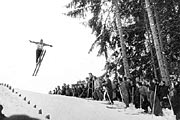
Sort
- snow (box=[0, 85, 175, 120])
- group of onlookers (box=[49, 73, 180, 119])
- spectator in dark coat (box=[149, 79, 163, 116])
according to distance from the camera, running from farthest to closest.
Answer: spectator in dark coat (box=[149, 79, 163, 116]) < group of onlookers (box=[49, 73, 180, 119]) < snow (box=[0, 85, 175, 120])

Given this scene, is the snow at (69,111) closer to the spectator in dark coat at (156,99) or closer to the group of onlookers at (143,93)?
the spectator in dark coat at (156,99)

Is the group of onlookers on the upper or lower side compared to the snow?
upper

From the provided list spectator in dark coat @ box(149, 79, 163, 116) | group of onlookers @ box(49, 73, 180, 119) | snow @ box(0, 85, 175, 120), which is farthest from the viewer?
spectator in dark coat @ box(149, 79, 163, 116)

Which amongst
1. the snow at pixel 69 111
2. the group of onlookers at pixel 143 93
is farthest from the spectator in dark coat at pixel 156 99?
the snow at pixel 69 111

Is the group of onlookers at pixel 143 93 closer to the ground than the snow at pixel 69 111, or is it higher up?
higher up

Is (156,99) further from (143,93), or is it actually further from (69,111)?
(69,111)

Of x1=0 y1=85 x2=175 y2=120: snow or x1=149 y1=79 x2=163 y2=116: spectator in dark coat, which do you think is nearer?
x1=0 y1=85 x2=175 y2=120: snow

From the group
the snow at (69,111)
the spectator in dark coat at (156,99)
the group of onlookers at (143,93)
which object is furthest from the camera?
the spectator in dark coat at (156,99)

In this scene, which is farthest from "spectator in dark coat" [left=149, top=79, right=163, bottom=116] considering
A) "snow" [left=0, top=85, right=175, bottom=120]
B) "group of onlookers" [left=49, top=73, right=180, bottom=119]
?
"snow" [left=0, top=85, right=175, bottom=120]

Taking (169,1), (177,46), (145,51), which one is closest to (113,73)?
(145,51)

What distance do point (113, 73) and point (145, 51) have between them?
3166 mm

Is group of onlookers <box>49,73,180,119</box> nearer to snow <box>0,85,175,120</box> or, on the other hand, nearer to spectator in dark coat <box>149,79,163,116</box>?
spectator in dark coat <box>149,79,163,116</box>

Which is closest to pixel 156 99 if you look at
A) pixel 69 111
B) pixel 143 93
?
pixel 143 93

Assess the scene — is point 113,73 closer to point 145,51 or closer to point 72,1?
point 145,51
